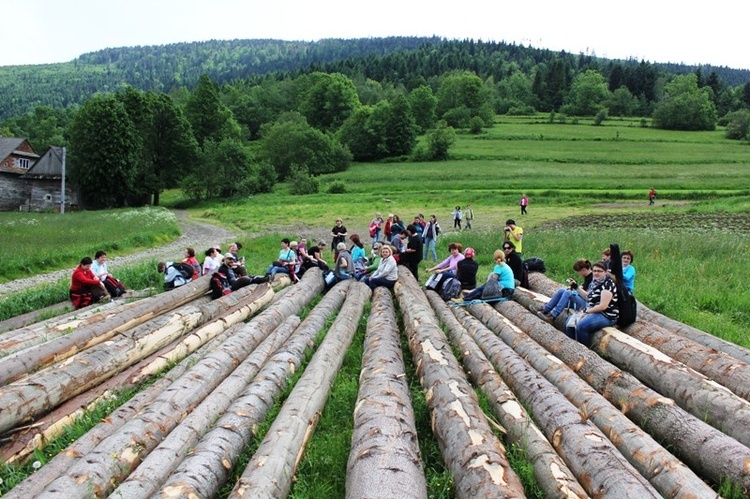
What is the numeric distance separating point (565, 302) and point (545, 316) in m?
0.48

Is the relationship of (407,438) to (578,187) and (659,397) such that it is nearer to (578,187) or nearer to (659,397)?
(659,397)

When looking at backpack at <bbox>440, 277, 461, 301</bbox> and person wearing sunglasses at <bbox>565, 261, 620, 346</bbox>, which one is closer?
person wearing sunglasses at <bbox>565, 261, 620, 346</bbox>

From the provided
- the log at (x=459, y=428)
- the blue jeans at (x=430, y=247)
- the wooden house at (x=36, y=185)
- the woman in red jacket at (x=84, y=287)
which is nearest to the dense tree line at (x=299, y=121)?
the wooden house at (x=36, y=185)

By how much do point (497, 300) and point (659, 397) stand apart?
564 centimetres

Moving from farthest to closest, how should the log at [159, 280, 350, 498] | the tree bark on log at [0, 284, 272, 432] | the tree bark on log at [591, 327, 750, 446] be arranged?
the tree bark on log at [0, 284, 272, 432] < the tree bark on log at [591, 327, 750, 446] < the log at [159, 280, 350, 498]

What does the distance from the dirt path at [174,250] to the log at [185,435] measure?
11180 millimetres

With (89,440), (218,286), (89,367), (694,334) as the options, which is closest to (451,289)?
(694,334)

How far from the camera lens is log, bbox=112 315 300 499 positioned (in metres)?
4.16

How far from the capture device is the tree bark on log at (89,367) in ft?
18.1

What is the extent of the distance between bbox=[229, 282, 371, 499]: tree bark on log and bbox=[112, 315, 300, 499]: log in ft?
2.29

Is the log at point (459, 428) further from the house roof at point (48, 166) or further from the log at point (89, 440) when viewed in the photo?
the house roof at point (48, 166)

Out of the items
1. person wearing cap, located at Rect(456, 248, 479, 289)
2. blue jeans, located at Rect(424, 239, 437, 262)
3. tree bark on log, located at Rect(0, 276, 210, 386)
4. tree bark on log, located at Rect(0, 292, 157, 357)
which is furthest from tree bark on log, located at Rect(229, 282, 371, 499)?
blue jeans, located at Rect(424, 239, 437, 262)

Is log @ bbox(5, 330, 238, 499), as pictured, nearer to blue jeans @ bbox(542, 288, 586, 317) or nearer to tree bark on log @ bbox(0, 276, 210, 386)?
tree bark on log @ bbox(0, 276, 210, 386)

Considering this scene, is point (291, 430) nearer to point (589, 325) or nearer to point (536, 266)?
point (589, 325)
